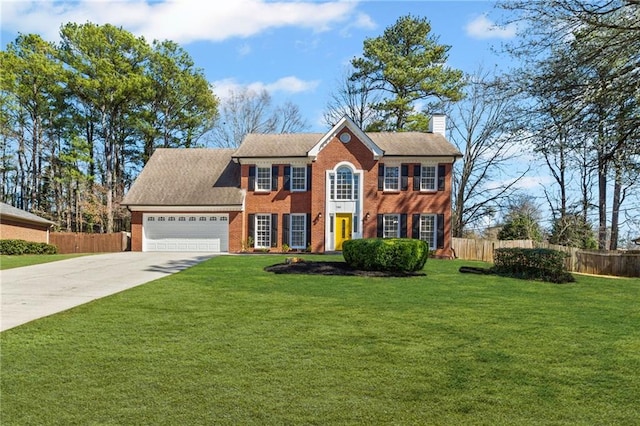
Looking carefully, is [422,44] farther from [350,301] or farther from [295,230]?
[350,301]

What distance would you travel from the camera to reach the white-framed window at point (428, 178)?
2567 centimetres

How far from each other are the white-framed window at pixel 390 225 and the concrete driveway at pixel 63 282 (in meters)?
12.0

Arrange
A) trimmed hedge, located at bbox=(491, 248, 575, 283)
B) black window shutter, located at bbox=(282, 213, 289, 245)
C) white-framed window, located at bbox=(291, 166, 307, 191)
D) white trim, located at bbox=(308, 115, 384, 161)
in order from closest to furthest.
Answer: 1. trimmed hedge, located at bbox=(491, 248, 575, 283)
2. white trim, located at bbox=(308, 115, 384, 161)
3. black window shutter, located at bbox=(282, 213, 289, 245)
4. white-framed window, located at bbox=(291, 166, 307, 191)

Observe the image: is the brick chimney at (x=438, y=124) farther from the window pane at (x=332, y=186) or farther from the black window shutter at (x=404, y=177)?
the window pane at (x=332, y=186)

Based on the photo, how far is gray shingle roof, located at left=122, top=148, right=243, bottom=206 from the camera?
26016mm

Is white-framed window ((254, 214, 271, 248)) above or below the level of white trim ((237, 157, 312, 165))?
below

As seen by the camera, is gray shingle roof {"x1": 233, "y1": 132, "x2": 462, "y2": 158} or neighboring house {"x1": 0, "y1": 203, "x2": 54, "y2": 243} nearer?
gray shingle roof {"x1": 233, "y1": 132, "x2": 462, "y2": 158}

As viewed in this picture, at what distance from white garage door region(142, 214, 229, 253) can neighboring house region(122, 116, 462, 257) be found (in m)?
0.06

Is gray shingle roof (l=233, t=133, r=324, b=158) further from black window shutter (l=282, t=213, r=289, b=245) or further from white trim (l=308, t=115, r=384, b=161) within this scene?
black window shutter (l=282, t=213, r=289, b=245)

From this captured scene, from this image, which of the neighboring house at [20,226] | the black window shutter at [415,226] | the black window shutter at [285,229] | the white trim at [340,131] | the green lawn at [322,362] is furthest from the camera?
the neighboring house at [20,226]

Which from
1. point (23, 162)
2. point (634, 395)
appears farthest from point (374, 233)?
point (23, 162)

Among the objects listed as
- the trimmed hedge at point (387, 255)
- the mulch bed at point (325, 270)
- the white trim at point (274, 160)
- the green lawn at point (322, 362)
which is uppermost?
the white trim at point (274, 160)

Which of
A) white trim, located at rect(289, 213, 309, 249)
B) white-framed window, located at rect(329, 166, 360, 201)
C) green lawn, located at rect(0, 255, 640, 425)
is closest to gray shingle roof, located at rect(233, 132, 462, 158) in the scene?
white-framed window, located at rect(329, 166, 360, 201)

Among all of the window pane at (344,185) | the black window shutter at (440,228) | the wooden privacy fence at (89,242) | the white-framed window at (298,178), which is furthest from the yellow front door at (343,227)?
the wooden privacy fence at (89,242)
